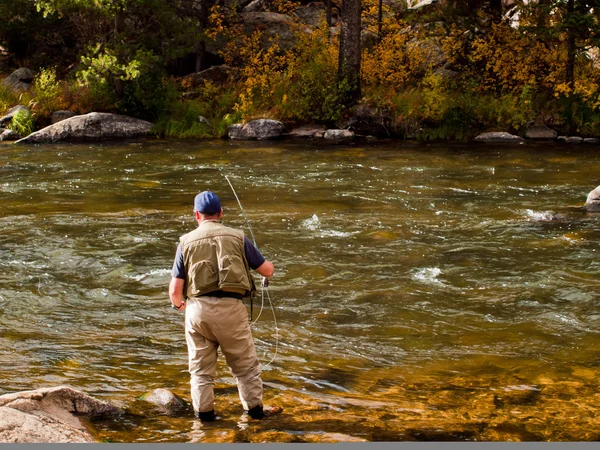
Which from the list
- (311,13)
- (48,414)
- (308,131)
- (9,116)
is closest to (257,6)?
(311,13)

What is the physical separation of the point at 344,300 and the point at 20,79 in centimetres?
2208

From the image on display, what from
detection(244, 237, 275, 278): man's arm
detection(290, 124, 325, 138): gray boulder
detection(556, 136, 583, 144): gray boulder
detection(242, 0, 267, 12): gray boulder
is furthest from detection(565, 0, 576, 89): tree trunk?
detection(244, 237, 275, 278): man's arm

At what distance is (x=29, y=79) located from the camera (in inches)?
1123

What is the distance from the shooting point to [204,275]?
243 inches

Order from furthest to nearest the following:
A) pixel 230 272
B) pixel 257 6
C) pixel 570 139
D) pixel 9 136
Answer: pixel 257 6 → pixel 9 136 → pixel 570 139 → pixel 230 272

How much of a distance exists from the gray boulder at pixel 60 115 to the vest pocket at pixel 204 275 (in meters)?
20.7

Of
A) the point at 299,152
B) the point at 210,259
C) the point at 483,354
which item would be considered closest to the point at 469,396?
the point at 483,354

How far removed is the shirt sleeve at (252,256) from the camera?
630 cm

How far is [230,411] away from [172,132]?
19698mm

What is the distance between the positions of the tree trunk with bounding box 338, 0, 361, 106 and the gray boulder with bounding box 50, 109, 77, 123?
337 inches

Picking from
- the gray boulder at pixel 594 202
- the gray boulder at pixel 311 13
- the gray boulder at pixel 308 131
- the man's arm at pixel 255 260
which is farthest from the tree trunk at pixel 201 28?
the man's arm at pixel 255 260

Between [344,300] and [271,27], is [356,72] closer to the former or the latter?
[271,27]

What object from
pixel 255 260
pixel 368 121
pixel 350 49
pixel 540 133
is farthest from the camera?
pixel 350 49

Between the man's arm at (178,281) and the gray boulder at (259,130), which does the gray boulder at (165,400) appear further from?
the gray boulder at (259,130)
